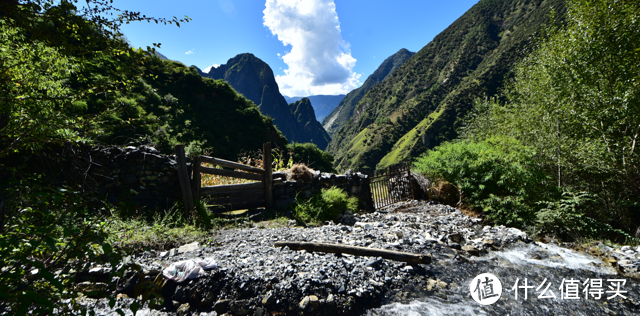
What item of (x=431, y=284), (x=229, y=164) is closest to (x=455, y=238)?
(x=431, y=284)

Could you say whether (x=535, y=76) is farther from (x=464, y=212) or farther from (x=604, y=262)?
(x=604, y=262)

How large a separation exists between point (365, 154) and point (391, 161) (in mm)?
13151

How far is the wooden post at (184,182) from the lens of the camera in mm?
5902

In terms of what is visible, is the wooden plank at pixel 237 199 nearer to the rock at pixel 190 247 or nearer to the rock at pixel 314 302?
the rock at pixel 190 247

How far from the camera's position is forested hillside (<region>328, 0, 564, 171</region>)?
65312 millimetres

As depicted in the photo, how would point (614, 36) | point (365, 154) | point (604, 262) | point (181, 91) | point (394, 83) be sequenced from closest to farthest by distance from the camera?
1. point (604, 262)
2. point (614, 36)
3. point (181, 91)
4. point (365, 154)
5. point (394, 83)

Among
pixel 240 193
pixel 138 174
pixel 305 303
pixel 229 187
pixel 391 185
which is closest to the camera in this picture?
pixel 305 303

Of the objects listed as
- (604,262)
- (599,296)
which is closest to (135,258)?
(599,296)

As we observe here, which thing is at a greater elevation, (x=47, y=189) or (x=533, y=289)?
(x=47, y=189)

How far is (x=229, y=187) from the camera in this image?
679cm

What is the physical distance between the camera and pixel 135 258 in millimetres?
3775

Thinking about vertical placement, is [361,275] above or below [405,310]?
above

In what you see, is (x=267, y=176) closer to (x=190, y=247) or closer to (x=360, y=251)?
(x=190, y=247)

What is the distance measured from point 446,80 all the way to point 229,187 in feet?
311
